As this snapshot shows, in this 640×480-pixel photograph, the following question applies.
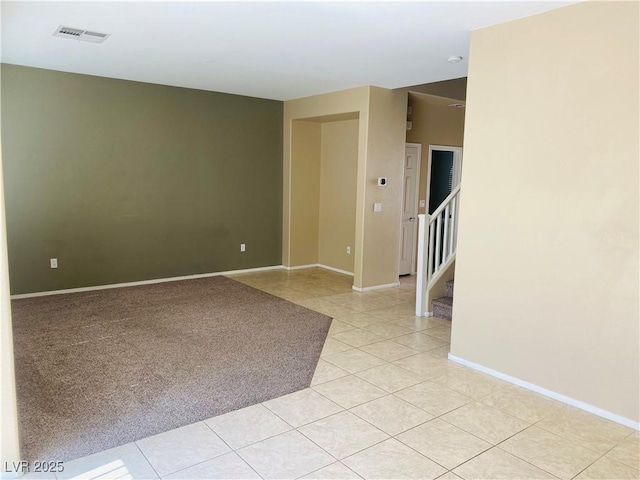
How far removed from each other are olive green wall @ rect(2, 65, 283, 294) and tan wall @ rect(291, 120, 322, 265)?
0.29 meters

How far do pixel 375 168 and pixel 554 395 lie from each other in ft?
11.8

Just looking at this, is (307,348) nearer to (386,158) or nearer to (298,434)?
(298,434)

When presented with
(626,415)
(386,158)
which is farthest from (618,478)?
(386,158)

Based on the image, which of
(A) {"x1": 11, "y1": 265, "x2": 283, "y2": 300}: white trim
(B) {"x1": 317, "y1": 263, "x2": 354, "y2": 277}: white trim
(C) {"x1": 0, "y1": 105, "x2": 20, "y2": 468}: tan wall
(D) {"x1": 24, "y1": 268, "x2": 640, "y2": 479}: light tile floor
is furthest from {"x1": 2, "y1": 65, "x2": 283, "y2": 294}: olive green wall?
(C) {"x1": 0, "y1": 105, "x2": 20, "y2": 468}: tan wall

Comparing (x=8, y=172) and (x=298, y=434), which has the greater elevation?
(x=8, y=172)

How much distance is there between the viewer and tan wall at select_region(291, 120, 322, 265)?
7340mm

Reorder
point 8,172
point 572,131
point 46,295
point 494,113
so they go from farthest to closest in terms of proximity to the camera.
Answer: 1. point 46,295
2. point 8,172
3. point 494,113
4. point 572,131

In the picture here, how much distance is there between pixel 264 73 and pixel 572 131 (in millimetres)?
3385

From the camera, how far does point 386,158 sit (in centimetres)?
618

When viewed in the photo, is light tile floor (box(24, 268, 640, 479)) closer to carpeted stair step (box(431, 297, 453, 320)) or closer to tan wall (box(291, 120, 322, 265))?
carpeted stair step (box(431, 297, 453, 320))

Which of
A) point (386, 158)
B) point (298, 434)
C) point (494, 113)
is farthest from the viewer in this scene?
point (386, 158)

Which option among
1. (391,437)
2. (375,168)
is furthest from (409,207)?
(391,437)

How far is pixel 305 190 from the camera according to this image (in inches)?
297

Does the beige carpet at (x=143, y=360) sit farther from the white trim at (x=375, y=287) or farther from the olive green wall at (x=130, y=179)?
the white trim at (x=375, y=287)
